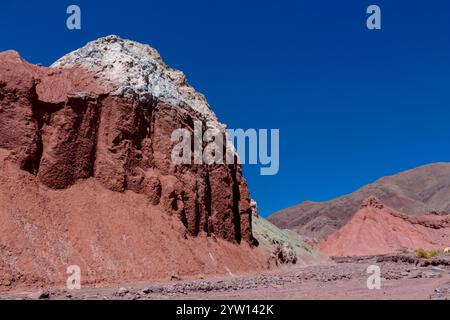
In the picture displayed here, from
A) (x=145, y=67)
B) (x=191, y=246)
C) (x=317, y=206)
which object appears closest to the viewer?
(x=191, y=246)

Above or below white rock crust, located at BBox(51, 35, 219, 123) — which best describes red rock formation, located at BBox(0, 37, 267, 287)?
below

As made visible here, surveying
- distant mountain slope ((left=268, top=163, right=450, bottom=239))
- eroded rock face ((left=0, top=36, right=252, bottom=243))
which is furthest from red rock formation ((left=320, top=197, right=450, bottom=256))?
eroded rock face ((left=0, top=36, right=252, bottom=243))

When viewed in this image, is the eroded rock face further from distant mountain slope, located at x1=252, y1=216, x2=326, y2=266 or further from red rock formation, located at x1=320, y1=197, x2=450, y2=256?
red rock formation, located at x1=320, y1=197, x2=450, y2=256

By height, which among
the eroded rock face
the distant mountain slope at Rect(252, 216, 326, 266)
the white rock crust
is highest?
the white rock crust

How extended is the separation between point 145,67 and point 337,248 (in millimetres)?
65733

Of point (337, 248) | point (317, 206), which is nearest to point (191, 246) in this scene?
point (337, 248)

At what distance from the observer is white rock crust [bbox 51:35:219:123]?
92.3 feet

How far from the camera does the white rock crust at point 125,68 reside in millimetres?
28125

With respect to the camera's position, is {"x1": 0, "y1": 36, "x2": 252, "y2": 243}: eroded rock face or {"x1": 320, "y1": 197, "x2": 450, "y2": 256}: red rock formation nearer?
{"x1": 0, "y1": 36, "x2": 252, "y2": 243}: eroded rock face

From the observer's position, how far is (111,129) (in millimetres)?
26297

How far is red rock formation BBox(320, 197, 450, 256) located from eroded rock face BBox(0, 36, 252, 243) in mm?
55884

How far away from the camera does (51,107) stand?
24.5 meters

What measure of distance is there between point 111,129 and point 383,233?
231 ft
